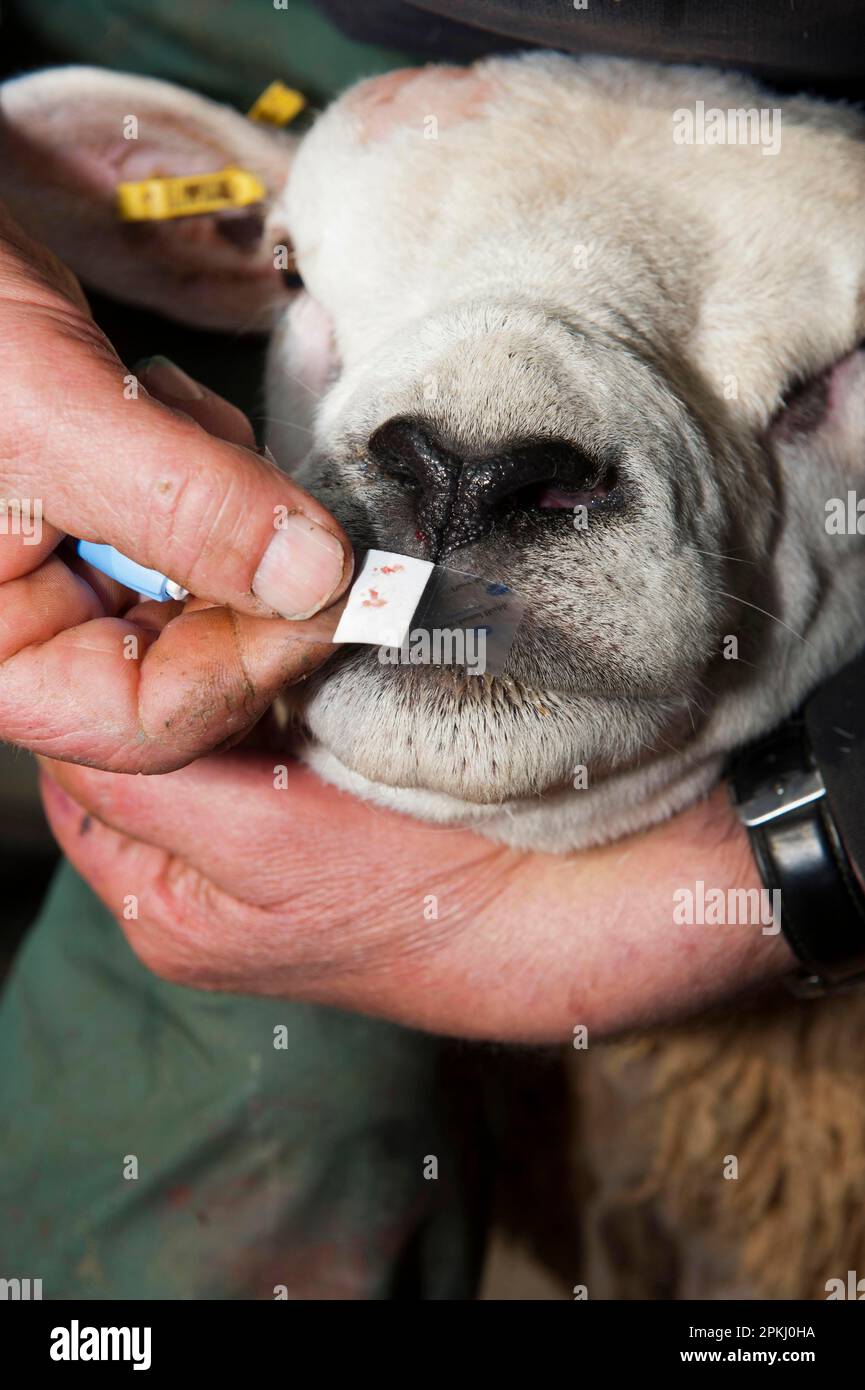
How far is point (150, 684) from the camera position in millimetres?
1015

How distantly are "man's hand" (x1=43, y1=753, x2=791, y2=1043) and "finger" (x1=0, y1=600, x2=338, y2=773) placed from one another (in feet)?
1.47

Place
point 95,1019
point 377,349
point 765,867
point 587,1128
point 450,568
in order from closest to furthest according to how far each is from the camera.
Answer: point 450,568, point 377,349, point 765,867, point 95,1019, point 587,1128

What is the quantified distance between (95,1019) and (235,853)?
29.2 inches

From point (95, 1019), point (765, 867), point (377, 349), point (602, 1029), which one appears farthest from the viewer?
point (95, 1019)

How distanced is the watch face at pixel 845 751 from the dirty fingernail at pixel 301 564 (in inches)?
29.0

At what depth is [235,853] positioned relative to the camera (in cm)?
154

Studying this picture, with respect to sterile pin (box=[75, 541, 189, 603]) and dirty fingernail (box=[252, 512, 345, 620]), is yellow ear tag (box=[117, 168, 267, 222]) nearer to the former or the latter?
sterile pin (box=[75, 541, 189, 603])

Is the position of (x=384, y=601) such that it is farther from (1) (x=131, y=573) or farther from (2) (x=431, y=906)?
(2) (x=431, y=906)

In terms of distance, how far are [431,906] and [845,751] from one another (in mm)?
542

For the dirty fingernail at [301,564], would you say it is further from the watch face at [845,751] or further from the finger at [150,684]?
the watch face at [845,751]

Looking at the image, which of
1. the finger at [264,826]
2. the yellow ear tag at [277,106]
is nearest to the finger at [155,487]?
the finger at [264,826]

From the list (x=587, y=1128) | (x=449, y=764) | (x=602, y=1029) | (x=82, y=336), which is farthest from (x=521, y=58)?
(x=587, y=1128)

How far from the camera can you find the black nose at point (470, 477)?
101 centimetres
